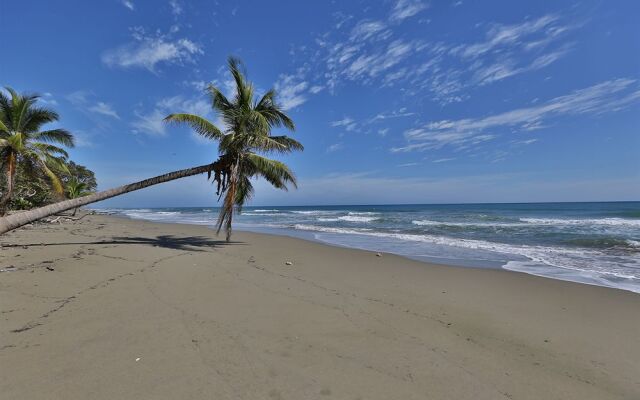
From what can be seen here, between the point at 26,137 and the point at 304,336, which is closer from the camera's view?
the point at 304,336

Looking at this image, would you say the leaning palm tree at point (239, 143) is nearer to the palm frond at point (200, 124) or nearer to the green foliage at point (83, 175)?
the palm frond at point (200, 124)

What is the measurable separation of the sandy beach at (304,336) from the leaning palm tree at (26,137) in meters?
9.19

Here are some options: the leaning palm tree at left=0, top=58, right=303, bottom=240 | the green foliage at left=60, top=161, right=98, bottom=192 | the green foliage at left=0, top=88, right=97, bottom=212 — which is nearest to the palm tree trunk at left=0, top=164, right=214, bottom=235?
the leaning palm tree at left=0, top=58, right=303, bottom=240

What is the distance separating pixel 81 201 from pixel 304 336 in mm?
9299

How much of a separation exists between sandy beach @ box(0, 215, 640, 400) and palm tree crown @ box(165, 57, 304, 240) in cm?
555

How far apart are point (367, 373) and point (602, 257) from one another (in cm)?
1105

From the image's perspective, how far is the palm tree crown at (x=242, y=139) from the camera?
11.3m

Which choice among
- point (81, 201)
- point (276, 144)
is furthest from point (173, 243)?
point (276, 144)

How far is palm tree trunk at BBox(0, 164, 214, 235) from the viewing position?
7.54m

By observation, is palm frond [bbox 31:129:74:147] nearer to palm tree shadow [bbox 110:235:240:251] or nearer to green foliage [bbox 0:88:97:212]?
green foliage [bbox 0:88:97:212]

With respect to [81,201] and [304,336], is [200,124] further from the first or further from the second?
[304,336]

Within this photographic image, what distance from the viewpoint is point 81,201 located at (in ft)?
30.5

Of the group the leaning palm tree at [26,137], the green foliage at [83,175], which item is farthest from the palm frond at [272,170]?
the green foliage at [83,175]

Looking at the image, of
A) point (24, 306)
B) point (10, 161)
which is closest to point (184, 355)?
point (24, 306)
